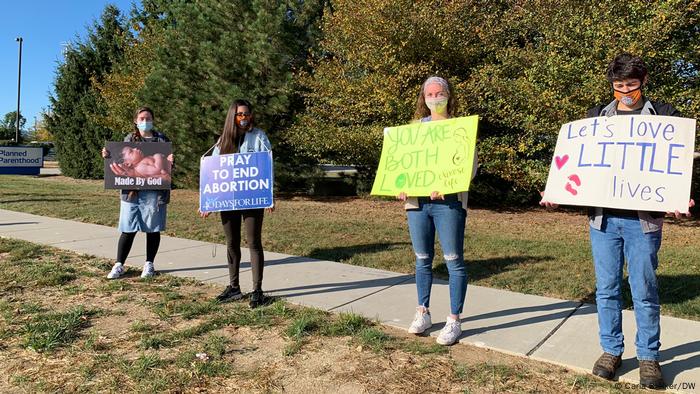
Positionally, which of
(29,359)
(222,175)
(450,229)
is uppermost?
(222,175)

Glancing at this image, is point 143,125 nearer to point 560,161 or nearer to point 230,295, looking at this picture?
point 230,295

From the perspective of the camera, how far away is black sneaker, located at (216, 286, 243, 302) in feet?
15.8

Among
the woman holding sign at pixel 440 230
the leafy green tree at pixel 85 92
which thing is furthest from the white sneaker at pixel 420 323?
the leafy green tree at pixel 85 92

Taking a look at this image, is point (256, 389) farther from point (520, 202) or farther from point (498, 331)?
point (520, 202)

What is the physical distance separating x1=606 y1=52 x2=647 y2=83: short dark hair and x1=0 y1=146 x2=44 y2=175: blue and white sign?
25.2 meters

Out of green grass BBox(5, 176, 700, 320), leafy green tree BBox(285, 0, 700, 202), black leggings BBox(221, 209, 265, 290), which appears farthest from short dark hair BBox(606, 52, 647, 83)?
leafy green tree BBox(285, 0, 700, 202)

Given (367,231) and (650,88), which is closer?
(367,231)

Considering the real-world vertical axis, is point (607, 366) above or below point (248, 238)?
below

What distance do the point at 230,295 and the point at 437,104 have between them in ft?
8.58

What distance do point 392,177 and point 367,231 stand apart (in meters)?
4.86

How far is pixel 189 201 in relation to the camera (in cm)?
1420

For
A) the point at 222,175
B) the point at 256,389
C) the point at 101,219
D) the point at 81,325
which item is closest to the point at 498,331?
the point at 256,389

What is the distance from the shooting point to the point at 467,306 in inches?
186

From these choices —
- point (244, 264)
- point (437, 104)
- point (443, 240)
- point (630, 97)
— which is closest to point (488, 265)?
point (443, 240)
